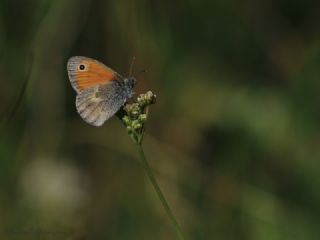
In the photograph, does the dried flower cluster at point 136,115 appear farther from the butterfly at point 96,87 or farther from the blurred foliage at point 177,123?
the blurred foliage at point 177,123

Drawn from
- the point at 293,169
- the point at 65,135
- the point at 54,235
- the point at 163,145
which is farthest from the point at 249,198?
the point at 54,235

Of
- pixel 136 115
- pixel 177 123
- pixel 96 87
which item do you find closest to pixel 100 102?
pixel 96 87

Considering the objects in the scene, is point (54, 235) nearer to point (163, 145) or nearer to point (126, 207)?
point (126, 207)

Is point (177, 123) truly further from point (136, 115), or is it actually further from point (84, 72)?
point (136, 115)

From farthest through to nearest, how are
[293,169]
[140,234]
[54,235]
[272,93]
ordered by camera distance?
[272,93], [293,169], [140,234], [54,235]

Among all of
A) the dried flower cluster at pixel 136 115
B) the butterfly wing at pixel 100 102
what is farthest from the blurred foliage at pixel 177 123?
the dried flower cluster at pixel 136 115

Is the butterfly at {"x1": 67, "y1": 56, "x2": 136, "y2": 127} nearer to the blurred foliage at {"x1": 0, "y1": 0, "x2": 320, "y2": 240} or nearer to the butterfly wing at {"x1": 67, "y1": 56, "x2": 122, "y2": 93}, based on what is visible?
the butterfly wing at {"x1": 67, "y1": 56, "x2": 122, "y2": 93}
